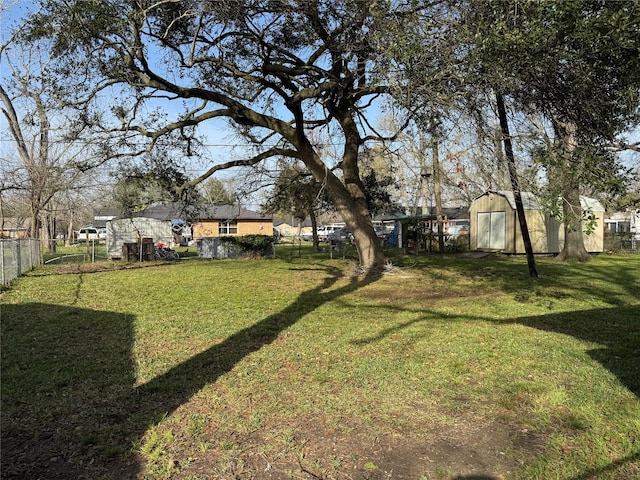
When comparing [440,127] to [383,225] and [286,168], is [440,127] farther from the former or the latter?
[383,225]

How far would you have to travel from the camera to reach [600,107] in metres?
5.61

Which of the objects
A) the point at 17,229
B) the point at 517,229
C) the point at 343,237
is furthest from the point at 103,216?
the point at 517,229

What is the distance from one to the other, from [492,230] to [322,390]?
69.3 ft

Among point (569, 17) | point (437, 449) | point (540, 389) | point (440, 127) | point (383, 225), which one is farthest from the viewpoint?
point (383, 225)

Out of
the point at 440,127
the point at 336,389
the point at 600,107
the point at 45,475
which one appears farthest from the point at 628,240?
the point at 45,475

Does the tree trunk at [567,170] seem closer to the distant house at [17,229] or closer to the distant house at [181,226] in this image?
the distant house at [181,226]

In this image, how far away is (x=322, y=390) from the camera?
4.20 metres

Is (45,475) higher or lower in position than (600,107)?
lower

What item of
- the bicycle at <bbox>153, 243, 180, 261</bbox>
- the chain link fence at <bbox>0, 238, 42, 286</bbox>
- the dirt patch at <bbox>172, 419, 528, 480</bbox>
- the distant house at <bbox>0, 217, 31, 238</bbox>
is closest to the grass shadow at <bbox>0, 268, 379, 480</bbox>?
the dirt patch at <bbox>172, 419, 528, 480</bbox>

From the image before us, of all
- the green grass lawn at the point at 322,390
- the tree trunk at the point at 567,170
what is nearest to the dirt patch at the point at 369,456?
the green grass lawn at the point at 322,390

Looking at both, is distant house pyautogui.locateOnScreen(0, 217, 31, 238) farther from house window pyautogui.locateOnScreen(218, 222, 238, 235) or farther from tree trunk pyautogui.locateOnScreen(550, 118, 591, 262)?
tree trunk pyautogui.locateOnScreen(550, 118, 591, 262)

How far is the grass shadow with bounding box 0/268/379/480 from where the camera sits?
3.01 m

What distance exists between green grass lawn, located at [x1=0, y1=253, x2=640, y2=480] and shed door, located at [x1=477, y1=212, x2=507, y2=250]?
572 inches

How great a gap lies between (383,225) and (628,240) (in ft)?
75.2
